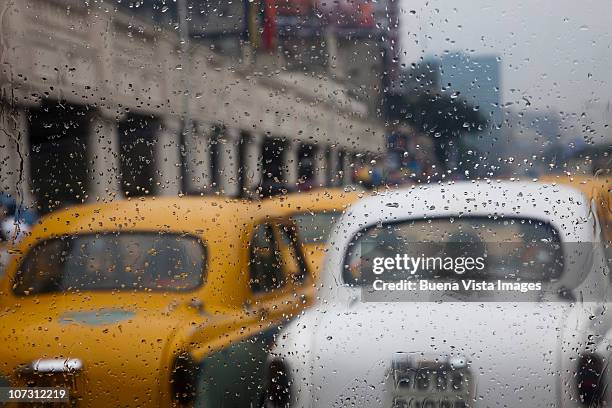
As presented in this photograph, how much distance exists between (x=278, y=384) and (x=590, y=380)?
90 centimetres

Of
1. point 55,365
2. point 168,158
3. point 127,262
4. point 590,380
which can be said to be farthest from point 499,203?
point 55,365

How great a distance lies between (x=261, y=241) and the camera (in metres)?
2.72

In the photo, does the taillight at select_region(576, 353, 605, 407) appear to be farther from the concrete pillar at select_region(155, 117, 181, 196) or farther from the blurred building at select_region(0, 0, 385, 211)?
the concrete pillar at select_region(155, 117, 181, 196)

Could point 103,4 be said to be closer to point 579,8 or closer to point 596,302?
point 579,8

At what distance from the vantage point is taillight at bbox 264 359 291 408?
2676 mm

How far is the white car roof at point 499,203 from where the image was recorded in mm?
2561

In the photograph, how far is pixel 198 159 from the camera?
266 cm

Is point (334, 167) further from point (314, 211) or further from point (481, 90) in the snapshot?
point (481, 90)

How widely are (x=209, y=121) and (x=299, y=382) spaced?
0.81 meters

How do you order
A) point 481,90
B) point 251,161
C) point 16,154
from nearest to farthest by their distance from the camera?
1. point 481,90
2. point 251,161
3. point 16,154

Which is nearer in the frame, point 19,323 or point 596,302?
point 596,302

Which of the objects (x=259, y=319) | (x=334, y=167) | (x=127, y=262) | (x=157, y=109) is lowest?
(x=259, y=319)

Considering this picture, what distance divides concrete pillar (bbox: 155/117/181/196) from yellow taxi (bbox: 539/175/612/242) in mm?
Result: 1045

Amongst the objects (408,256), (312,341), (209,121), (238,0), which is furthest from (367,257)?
→ (238,0)
